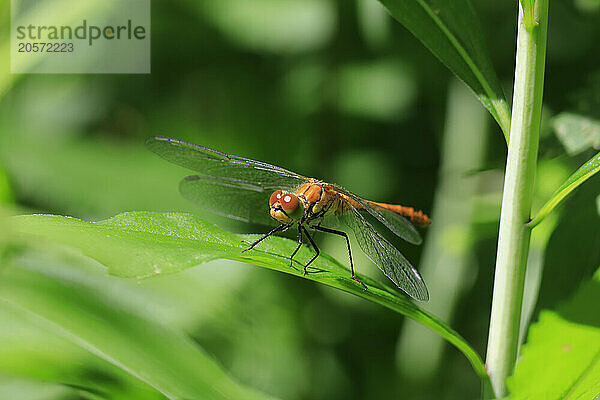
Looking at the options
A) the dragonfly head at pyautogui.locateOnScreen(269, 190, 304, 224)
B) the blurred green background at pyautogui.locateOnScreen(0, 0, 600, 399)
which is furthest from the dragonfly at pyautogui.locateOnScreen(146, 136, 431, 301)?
the blurred green background at pyautogui.locateOnScreen(0, 0, 600, 399)

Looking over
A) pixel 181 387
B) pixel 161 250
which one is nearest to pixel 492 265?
pixel 181 387

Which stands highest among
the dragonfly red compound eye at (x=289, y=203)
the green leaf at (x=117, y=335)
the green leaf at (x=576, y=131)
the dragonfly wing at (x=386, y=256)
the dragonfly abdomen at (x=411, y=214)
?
the green leaf at (x=576, y=131)

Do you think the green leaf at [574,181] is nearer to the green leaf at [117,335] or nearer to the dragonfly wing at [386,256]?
the dragonfly wing at [386,256]

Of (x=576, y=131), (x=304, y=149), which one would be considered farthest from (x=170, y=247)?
(x=304, y=149)

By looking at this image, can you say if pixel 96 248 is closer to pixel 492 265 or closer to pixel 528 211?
pixel 528 211

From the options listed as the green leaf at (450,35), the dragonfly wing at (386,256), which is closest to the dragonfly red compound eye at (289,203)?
the dragonfly wing at (386,256)

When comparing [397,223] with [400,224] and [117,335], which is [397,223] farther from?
[117,335]
